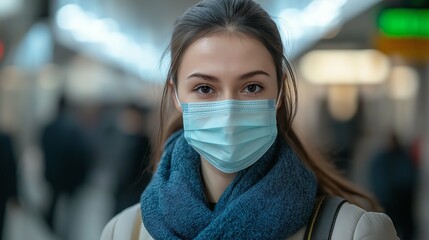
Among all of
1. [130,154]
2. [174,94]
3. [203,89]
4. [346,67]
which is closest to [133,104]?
[130,154]

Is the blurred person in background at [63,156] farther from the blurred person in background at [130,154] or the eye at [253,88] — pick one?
the eye at [253,88]

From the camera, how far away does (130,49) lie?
73.4 feet

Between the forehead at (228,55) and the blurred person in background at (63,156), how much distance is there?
760 cm

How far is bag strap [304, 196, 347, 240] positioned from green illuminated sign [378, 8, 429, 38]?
1022 cm

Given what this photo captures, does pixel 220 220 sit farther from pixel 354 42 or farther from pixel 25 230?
pixel 354 42

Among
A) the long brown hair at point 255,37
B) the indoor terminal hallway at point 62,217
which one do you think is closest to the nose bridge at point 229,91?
the long brown hair at point 255,37

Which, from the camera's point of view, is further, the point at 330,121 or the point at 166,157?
the point at 330,121

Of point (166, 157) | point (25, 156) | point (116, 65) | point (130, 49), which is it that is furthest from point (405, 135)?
point (166, 157)

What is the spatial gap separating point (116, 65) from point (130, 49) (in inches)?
212

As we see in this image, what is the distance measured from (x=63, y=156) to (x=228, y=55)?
25.2 ft

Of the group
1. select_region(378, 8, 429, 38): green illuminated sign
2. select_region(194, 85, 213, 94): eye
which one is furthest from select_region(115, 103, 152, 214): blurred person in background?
select_region(194, 85, 213, 94): eye

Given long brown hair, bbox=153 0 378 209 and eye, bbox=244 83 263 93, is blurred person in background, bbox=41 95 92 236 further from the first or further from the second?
eye, bbox=244 83 263 93

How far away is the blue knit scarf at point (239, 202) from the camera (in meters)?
2.53

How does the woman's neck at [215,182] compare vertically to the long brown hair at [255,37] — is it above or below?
below
